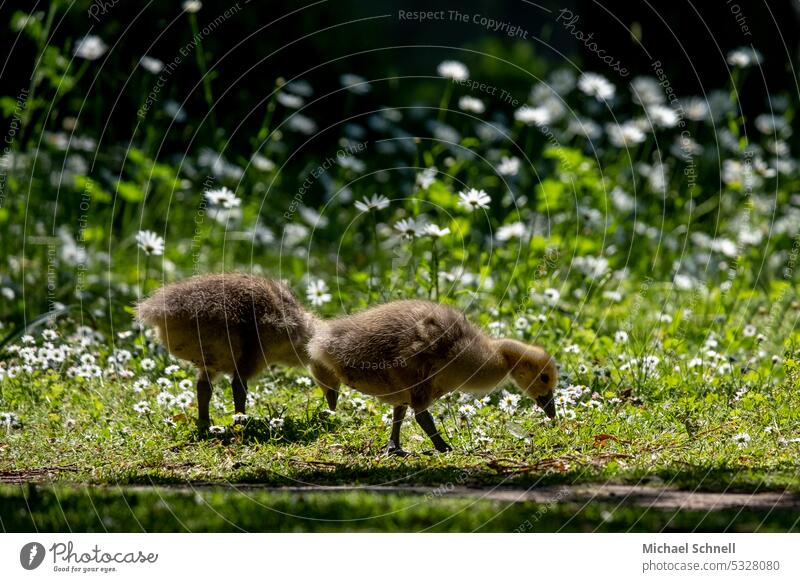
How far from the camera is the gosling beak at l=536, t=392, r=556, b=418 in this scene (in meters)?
6.74

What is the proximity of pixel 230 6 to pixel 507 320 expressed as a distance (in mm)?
6358

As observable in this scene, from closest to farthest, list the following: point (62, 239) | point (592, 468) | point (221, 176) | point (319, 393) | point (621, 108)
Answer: point (592, 468)
point (319, 393)
point (62, 239)
point (221, 176)
point (621, 108)

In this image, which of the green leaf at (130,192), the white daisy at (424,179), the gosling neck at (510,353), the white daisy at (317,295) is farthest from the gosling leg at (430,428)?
the green leaf at (130,192)

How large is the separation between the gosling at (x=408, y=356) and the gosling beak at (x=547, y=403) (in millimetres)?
352

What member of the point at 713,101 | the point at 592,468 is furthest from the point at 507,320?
the point at 713,101

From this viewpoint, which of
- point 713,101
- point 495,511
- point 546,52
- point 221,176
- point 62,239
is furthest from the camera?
point 546,52

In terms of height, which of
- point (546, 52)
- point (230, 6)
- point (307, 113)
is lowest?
point (307, 113)

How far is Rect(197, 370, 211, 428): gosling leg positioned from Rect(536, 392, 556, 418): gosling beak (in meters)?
1.92

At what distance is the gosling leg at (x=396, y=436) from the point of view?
6199 millimetres

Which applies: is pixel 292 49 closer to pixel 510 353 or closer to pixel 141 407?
pixel 141 407

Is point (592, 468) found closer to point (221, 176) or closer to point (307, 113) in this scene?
point (221, 176)

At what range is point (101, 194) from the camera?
34.4ft

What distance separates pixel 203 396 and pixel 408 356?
1.38 metres

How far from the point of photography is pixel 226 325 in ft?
21.7
